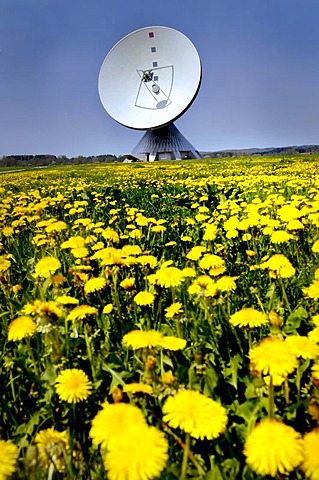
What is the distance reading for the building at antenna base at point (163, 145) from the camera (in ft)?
128

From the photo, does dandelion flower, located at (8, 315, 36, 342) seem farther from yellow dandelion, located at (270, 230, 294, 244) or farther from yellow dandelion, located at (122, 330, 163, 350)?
yellow dandelion, located at (270, 230, 294, 244)

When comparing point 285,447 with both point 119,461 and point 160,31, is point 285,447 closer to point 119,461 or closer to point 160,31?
point 119,461

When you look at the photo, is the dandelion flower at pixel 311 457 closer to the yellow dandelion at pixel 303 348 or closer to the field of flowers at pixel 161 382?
the field of flowers at pixel 161 382

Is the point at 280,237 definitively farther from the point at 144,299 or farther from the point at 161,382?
the point at 161,382

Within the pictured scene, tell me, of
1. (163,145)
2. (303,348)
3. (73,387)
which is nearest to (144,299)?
(73,387)

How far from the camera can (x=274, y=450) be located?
1.91ft

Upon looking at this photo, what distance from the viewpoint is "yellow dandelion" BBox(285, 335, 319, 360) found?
2.75ft

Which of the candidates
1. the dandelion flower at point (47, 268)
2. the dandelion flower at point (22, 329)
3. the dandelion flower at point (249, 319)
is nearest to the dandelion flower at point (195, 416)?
the dandelion flower at point (249, 319)

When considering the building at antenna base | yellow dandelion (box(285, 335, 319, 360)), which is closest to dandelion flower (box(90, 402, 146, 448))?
yellow dandelion (box(285, 335, 319, 360))

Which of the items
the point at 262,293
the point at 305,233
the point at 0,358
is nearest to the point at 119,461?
the point at 0,358

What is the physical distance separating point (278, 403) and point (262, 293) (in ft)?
2.74

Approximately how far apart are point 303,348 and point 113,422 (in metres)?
0.49

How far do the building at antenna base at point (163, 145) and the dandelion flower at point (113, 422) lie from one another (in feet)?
128

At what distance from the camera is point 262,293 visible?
1.78m
